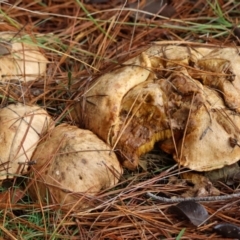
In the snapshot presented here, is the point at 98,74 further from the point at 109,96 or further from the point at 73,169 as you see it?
the point at 73,169

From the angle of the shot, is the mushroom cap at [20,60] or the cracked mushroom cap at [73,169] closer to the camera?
the cracked mushroom cap at [73,169]

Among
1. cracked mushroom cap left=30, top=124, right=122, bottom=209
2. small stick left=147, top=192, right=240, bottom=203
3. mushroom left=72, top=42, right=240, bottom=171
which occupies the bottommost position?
small stick left=147, top=192, right=240, bottom=203

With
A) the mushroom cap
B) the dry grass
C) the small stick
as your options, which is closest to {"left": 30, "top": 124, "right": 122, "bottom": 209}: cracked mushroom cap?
the dry grass

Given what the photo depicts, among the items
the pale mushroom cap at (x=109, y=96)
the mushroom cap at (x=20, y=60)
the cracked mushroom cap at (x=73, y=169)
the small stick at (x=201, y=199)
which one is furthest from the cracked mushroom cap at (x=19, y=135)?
the small stick at (x=201, y=199)

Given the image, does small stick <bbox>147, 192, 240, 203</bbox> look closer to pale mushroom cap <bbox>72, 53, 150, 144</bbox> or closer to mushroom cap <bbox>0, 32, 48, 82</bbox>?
pale mushroom cap <bbox>72, 53, 150, 144</bbox>

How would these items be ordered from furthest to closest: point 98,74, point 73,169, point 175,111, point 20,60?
point 20,60 < point 98,74 < point 175,111 < point 73,169

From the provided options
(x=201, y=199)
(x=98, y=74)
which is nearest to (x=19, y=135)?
(x=98, y=74)

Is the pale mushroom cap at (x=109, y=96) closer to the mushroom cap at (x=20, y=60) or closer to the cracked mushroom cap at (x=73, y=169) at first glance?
the cracked mushroom cap at (x=73, y=169)
